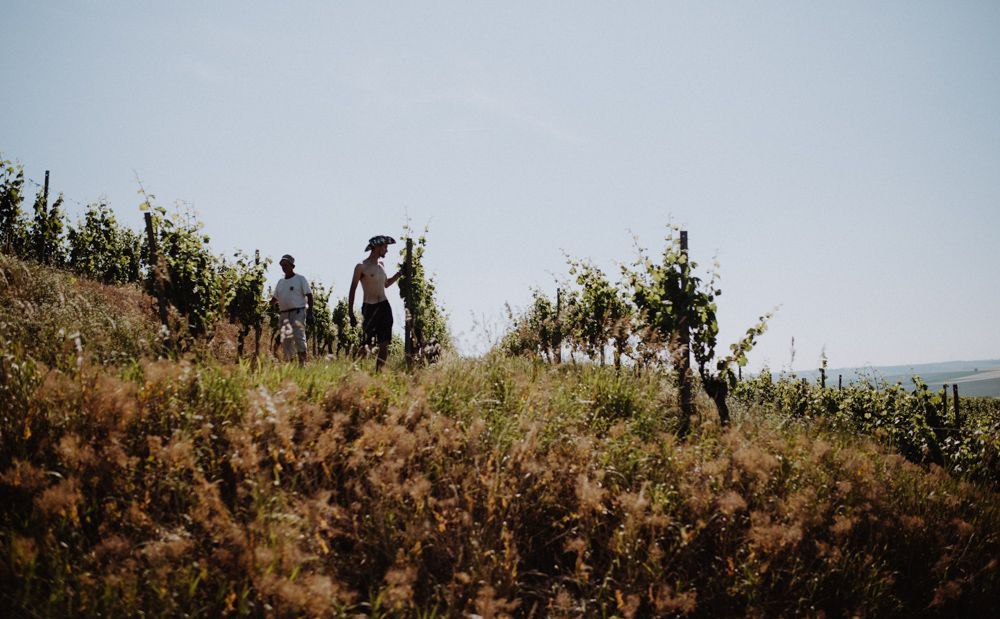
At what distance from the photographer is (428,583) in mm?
2793

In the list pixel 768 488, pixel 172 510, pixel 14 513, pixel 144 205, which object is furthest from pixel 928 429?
pixel 144 205

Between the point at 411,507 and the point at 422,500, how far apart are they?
79mm

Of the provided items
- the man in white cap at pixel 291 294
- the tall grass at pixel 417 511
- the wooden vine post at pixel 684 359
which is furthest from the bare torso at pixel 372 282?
the wooden vine post at pixel 684 359

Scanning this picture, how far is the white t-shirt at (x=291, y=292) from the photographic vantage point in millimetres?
7695

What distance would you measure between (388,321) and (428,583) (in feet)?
15.5

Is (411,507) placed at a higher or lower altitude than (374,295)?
lower

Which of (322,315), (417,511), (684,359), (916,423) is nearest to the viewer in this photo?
(417,511)

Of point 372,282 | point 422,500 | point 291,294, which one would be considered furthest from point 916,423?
point 291,294

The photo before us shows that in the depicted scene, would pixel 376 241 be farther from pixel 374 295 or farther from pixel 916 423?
pixel 916 423

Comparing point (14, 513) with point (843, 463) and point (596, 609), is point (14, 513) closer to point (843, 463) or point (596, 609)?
point (596, 609)

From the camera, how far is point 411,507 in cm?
319

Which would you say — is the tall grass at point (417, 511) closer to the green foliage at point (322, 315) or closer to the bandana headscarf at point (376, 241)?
the bandana headscarf at point (376, 241)

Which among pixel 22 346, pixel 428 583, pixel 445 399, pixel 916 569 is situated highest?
pixel 22 346

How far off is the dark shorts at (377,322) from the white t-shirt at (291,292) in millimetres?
1263
